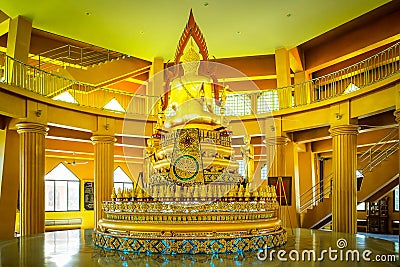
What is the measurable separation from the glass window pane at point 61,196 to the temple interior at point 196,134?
43mm

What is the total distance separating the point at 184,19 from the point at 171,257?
7.35 m

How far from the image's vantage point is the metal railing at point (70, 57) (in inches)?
526

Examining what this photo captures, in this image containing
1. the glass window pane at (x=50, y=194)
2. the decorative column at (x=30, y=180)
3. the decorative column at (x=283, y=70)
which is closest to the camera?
the decorative column at (x=30, y=180)

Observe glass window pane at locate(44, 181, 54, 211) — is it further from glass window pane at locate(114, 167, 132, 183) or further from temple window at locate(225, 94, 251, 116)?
temple window at locate(225, 94, 251, 116)

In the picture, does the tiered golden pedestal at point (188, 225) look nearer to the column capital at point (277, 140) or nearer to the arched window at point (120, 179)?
the column capital at point (277, 140)

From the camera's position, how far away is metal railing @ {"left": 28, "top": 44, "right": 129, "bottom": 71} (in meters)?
13.4

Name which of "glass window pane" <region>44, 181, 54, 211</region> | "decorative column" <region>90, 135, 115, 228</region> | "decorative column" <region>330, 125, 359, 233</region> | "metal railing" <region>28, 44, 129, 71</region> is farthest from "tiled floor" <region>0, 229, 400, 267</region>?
"glass window pane" <region>44, 181, 54, 211</region>

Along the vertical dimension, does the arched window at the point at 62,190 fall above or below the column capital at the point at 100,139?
below

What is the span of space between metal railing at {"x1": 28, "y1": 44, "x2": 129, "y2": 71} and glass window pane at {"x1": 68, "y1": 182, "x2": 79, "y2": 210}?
499cm

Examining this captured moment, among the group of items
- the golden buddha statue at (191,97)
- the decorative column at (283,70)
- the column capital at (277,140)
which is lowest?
the column capital at (277,140)

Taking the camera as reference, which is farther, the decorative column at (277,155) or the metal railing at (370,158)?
the decorative column at (277,155)

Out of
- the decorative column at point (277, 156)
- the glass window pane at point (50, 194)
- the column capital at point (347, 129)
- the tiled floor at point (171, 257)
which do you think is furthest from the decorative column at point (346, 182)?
the glass window pane at point (50, 194)

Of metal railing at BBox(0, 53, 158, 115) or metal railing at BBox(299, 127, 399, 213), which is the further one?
metal railing at BBox(299, 127, 399, 213)

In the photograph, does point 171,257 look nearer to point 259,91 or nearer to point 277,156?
point 277,156
